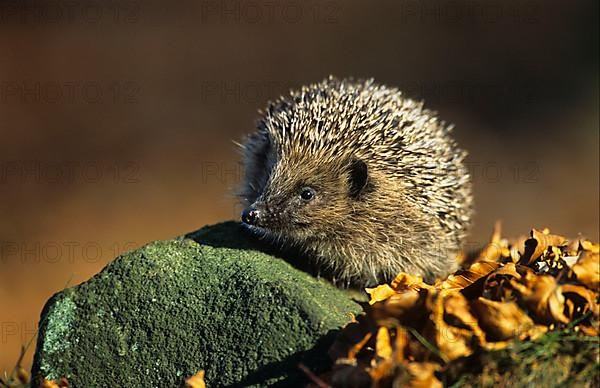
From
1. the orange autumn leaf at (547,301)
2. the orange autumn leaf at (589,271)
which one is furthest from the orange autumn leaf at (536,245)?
the orange autumn leaf at (547,301)

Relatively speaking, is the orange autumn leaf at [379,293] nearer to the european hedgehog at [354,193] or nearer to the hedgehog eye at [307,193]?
the european hedgehog at [354,193]

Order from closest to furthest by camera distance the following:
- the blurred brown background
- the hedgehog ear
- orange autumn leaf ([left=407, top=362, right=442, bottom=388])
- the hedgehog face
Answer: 1. orange autumn leaf ([left=407, top=362, right=442, bottom=388])
2. the hedgehog face
3. the hedgehog ear
4. the blurred brown background

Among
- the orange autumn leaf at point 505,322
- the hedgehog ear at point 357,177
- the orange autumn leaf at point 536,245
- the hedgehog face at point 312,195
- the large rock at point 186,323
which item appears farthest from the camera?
the hedgehog ear at point 357,177

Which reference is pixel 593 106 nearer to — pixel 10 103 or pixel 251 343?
pixel 10 103

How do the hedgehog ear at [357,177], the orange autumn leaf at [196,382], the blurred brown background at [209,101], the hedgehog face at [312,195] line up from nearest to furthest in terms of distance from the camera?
1. the orange autumn leaf at [196,382]
2. the hedgehog face at [312,195]
3. the hedgehog ear at [357,177]
4. the blurred brown background at [209,101]

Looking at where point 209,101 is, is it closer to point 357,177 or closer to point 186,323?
point 357,177

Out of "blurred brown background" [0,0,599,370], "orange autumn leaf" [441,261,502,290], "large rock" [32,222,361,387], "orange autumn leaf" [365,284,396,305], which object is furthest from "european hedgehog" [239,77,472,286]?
"blurred brown background" [0,0,599,370]

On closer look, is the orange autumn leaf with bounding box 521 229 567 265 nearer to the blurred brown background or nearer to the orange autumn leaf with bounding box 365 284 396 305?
the orange autumn leaf with bounding box 365 284 396 305
